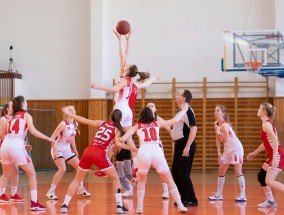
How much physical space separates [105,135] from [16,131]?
143cm

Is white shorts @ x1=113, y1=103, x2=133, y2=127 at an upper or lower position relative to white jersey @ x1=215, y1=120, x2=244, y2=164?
upper

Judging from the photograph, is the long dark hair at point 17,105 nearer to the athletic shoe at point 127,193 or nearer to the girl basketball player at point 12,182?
the girl basketball player at point 12,182

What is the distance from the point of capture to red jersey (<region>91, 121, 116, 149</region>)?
8242mm

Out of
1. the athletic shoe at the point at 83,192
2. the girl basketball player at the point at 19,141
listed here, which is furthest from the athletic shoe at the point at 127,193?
the girl basketball player at the point at 19,141

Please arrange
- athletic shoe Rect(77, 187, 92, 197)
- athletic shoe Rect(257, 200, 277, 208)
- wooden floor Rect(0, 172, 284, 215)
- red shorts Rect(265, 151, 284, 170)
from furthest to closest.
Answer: athletic shoe Rect(77, 187, 92, 197)
athletic shoe Rect(257, 200, 277, 208)
red shorts Rect(265, 151, 284, 170)
wooden floor Rect(0, 172, 284, 215)

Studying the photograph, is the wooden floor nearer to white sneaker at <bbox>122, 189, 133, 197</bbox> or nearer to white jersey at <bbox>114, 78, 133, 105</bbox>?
white sneaker at <bbox>122, 189, 133, 197</bbox>

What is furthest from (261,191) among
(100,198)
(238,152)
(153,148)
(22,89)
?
(22,89)

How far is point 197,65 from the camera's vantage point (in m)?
19.6

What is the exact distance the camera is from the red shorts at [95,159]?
8133mm

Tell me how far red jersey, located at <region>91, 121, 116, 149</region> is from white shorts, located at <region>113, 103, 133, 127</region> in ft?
4.19

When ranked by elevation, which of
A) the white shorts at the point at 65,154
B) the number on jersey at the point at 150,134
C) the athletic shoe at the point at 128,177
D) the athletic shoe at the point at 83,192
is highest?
the number on jersey at the point at 150,134

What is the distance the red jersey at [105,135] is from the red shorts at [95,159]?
9 centimetres

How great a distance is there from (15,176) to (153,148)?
2.84 meters

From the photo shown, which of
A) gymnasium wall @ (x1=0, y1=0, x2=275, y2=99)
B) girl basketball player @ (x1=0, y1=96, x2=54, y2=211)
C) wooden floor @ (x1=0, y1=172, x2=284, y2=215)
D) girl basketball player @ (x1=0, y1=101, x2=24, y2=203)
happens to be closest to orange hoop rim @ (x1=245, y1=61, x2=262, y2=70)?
gymnasium wall @ (x1=0, y1=0, x2=275, y2=99)
